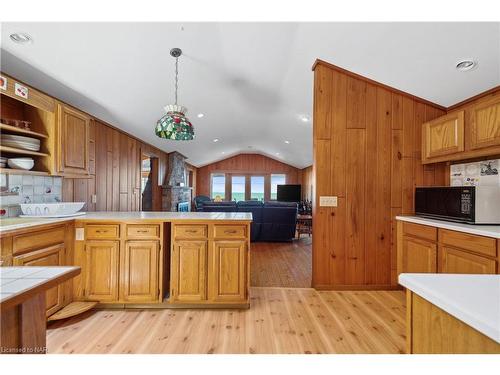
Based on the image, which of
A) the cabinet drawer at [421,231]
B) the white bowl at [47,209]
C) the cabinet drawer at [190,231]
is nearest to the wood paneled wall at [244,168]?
the cabinet drawer at [421,231]

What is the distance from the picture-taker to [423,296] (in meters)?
0.73

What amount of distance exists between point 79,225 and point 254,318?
1869 millimetres

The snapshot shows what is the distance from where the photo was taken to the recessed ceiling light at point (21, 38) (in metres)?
2.03

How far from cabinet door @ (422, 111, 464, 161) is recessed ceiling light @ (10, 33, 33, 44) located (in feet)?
13.1

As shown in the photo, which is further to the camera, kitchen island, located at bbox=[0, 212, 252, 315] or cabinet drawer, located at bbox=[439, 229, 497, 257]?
kitchen island, located at bbox=[0, 212, 252, 315]

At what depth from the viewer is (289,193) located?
10.2 metres

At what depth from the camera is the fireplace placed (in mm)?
6578

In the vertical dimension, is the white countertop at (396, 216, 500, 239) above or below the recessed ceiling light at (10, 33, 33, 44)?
below

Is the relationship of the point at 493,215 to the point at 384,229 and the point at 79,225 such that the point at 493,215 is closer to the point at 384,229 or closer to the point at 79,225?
the point at 384,229

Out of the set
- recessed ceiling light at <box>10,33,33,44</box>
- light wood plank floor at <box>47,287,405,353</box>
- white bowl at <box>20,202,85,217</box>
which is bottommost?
light wood plank floor at <box>47,287,405,353</box>

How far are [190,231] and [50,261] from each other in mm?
1194

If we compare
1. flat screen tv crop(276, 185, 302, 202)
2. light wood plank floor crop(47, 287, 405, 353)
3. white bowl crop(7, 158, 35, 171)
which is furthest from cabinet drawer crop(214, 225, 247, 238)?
flat screen tv crop(276, 185, 302, 202)

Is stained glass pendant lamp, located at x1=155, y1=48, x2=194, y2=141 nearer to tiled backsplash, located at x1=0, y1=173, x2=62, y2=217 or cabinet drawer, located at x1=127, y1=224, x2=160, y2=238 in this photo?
cabinet drawer, located at x1=127, y1=224, x2=160, y2=238

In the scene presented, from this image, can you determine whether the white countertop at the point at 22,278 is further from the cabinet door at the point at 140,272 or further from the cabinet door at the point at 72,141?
the cabinet door at the point at 72,141
